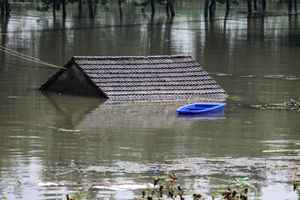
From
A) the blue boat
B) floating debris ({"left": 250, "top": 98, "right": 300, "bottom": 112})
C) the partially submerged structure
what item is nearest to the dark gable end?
the partially submerged structure

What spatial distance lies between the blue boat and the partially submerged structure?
1.42 m

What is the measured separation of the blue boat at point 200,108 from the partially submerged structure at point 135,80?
4.64 feet

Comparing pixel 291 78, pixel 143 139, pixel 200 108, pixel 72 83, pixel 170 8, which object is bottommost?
pixel 143 139

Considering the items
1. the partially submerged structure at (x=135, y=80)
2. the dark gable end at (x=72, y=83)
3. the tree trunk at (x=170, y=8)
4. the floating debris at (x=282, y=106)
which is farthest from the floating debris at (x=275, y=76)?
the tree trunk at (x=170, y=8)

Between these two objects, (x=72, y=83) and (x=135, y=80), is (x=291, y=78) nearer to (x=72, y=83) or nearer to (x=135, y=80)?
(x=135, y=80)

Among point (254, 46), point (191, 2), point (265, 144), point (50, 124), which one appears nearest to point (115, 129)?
point (50, 124)

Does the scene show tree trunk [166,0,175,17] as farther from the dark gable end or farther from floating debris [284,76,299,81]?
the dark gable end

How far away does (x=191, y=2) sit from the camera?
264ft

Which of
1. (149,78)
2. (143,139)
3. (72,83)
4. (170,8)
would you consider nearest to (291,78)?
(149,78)

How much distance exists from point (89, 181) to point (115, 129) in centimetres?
417

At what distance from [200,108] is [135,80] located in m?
2.10

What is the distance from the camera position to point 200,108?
16.2 m

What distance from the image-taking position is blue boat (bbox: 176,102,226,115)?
15828 mm

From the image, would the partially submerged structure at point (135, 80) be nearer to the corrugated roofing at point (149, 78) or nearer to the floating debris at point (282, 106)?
the corrugated roofing at point (149, 78)
